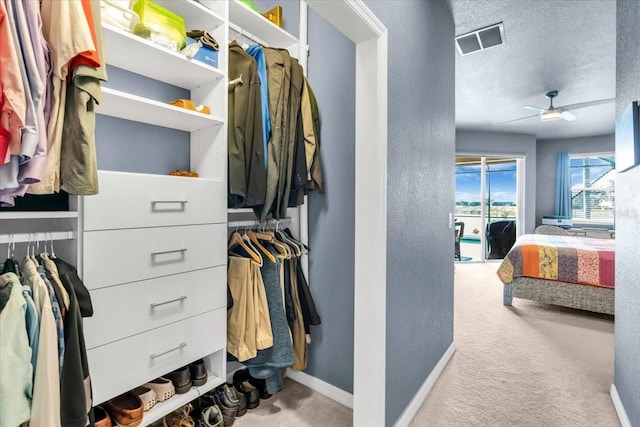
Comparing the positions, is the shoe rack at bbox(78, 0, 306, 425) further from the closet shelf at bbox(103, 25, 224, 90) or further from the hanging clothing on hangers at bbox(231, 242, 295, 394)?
the hanging clothing on hangers at bbox(231, 242, 295, 394)

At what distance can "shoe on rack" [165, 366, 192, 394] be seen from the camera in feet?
5.28

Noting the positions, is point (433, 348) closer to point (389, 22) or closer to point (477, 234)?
point (389, 22)

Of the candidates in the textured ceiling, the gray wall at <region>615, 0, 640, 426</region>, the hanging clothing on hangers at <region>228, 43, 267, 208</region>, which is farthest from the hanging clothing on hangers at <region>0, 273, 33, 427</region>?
the textured ceiling

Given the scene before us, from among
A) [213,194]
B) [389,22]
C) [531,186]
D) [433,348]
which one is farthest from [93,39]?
[531,186]

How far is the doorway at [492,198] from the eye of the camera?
6.49 meters

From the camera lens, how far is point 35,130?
0.87 meters

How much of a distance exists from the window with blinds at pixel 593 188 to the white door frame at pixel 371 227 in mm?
7109

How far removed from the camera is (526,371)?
7.75 ft

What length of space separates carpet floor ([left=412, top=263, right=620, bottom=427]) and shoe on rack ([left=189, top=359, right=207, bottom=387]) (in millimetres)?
1150

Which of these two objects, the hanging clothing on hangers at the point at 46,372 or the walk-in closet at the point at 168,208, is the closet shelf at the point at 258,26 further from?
the hanging clothing on hangers at the point at 46,372

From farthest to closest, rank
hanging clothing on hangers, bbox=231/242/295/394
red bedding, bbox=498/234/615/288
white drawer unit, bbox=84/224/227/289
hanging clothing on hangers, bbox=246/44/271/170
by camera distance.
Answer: red bedding, bbox=498/234/615/288
hanging clothing on hangers, bbox=231/242/295/394
hanging clothing on hangers, bbox=246/44/271/170
white drawer unit, bbox=84/224/227/289

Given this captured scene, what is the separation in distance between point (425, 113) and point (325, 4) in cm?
98

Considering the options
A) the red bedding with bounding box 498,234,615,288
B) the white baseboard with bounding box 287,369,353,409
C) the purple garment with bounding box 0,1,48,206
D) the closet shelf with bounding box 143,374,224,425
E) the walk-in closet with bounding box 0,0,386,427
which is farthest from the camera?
the red bedding with bounding box 498,234,615,288

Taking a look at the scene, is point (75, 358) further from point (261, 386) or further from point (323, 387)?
Result: point (323, 387)
